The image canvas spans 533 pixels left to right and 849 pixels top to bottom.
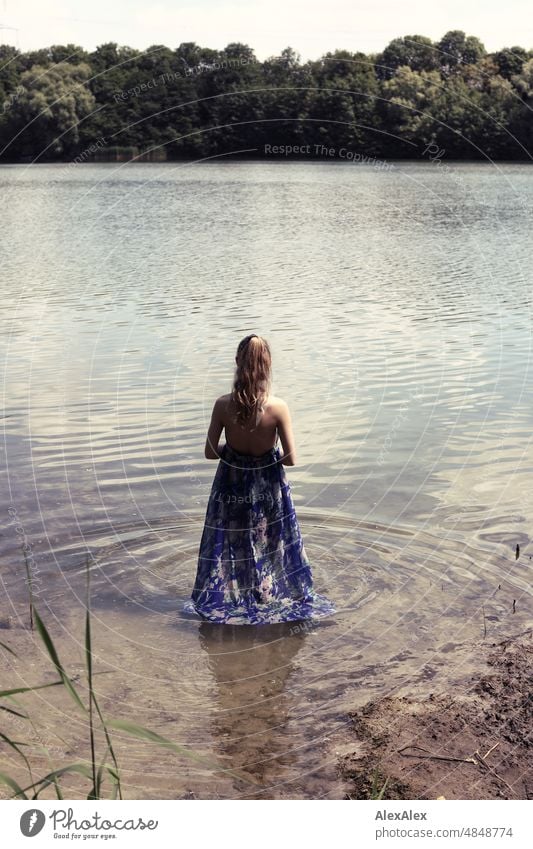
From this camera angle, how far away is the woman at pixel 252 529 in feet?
26.4

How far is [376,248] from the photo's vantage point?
38.0m

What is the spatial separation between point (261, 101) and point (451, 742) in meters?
35.7

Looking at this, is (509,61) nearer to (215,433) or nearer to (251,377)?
(215,433)

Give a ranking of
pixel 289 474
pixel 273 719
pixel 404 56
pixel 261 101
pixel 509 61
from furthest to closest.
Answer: pixel 509 61
pixel 404 56
pixel 261 101
pixel 289 474
pixel 273 719

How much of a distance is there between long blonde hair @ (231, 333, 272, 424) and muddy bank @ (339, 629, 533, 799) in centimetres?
232

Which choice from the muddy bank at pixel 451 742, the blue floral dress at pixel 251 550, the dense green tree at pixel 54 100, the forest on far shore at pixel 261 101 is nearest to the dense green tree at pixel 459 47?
the forest on far shore at pixel 261 101

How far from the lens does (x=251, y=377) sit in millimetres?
7789

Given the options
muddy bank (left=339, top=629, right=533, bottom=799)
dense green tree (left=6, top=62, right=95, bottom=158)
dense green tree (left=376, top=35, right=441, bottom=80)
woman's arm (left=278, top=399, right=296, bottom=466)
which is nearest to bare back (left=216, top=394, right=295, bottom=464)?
woman's arm (left=278, top=399, right=296, bottom=466)

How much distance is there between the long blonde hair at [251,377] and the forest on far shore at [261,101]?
2615 centimetres

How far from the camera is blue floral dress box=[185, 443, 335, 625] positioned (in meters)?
8.27

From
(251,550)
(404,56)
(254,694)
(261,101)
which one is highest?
(404,56)

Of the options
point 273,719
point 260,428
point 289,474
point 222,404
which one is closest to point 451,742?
point 273,719

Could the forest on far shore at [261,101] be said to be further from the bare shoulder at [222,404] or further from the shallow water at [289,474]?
the bare shoulder at [222,404]

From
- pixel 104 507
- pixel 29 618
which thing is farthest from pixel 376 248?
pixel 29 618
